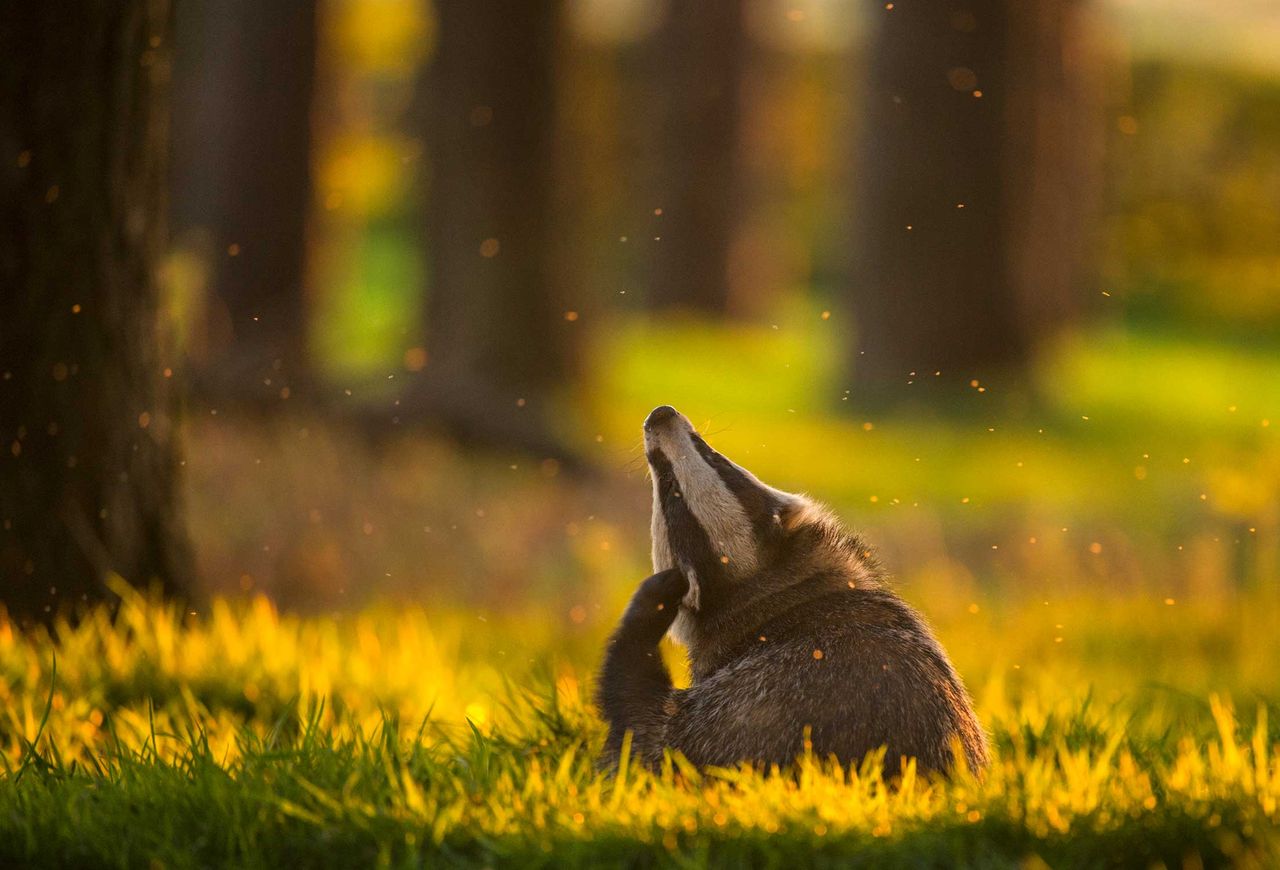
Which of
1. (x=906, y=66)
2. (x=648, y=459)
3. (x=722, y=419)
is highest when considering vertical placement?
→ (x=906, y=66)

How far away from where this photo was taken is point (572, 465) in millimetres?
11227

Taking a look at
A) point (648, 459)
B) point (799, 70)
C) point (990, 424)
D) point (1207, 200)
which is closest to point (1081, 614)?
point (648, 459)

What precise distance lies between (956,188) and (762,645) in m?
11.0

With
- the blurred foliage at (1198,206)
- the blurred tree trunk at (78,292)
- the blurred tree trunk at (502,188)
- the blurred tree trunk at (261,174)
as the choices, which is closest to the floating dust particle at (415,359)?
the blurred tree trunk at (502,188)

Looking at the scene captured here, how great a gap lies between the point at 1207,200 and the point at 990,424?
15.2 meters

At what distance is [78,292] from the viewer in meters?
5.48

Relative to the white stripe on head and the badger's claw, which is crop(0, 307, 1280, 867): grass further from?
the badger's claw

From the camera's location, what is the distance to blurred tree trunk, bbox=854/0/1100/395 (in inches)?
551

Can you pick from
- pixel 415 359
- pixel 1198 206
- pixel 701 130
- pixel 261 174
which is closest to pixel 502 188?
pixel 415 359

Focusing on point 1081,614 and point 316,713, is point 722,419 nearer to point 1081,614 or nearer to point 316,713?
point 1081,614

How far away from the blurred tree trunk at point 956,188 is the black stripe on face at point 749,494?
10548mm

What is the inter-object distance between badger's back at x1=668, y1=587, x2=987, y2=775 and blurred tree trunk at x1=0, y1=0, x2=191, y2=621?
284cm

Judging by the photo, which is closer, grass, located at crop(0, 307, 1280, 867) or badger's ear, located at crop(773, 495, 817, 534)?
grass, located at crop(0, 307, 1280, 867)

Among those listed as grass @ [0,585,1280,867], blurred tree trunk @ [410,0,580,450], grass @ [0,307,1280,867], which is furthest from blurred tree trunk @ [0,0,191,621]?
blurred tree trunk @ [410,0,580,450]
